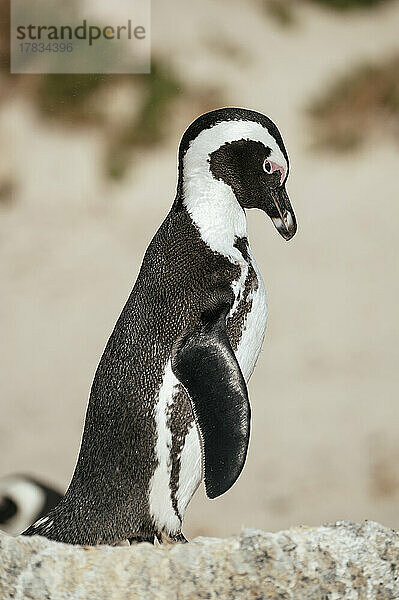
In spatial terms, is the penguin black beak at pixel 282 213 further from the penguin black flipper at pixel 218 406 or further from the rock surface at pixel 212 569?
the rock surface at pixel 212 569

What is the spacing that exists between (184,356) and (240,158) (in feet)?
0.94

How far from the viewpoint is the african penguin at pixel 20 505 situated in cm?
191

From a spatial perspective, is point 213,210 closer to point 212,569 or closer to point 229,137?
point 229,137

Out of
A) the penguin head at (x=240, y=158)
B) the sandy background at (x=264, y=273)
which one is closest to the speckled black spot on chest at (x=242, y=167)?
the penguin head at (x=240, y=158)

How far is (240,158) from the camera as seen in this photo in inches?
46.9

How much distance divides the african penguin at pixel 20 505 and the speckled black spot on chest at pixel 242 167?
39.1 inches

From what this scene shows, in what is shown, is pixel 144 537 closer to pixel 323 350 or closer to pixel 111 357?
pixel 111 357

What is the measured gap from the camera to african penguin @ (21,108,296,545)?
1.11 m

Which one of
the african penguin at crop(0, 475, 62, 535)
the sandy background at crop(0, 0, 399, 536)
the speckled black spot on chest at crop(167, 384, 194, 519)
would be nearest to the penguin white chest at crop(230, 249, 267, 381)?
the speckled black spot on chest at crop(167, 384, 194, 519)

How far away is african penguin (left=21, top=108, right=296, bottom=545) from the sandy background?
1.46 m

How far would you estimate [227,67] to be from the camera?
354 cm

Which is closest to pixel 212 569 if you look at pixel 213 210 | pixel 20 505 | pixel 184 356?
pixel 184 356

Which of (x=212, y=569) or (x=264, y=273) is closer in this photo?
(x=212, y=569)

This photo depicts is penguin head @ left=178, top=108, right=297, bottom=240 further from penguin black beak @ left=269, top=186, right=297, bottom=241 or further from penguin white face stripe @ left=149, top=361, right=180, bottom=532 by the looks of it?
penguin white face stripe @ left=149, top=361, right=180, bottom=532
